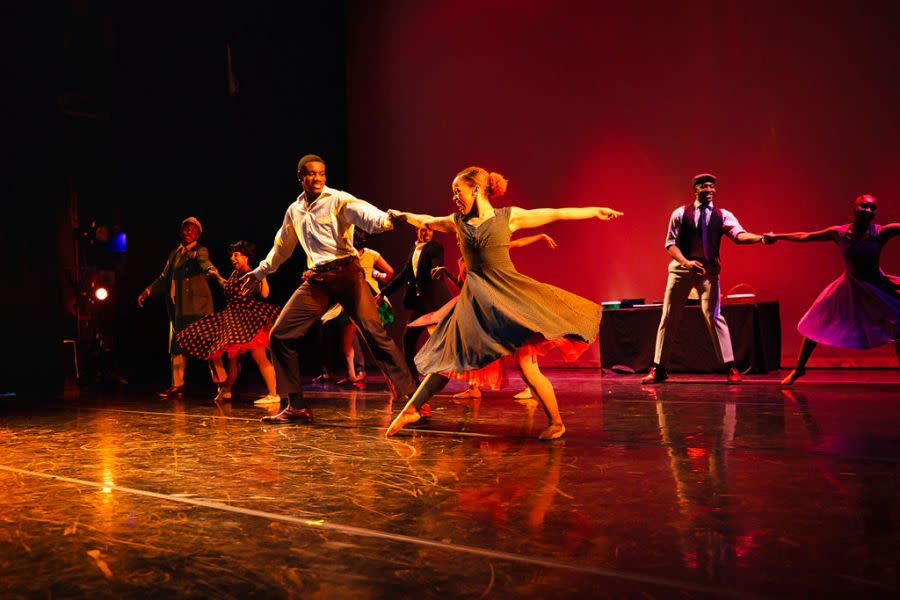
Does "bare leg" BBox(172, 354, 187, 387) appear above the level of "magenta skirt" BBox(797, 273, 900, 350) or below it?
below

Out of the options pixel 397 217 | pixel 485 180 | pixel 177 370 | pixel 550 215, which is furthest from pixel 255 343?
pixel 550 215

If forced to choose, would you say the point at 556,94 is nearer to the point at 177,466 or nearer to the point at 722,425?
the point at 722,425

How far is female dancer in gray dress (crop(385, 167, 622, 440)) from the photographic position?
4.08 metres

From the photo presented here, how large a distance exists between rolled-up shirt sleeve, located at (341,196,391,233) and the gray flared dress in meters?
0.76

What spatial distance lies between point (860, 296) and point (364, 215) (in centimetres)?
419

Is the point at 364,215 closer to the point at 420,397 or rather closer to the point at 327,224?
the point at 327,224

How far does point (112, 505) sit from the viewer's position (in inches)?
118

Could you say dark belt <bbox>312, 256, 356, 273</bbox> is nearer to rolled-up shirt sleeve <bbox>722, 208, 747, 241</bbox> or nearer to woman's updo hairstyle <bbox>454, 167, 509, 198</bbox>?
woman's updo hairstyle <bbox>454, 167, 509, 198</bbox>

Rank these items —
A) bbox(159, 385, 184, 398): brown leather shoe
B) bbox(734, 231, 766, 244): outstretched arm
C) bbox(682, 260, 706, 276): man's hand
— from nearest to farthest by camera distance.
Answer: bbox(734, 231, 766, 244): outstretched arm
bbox(682, 260, 706, 276): man's hand
bbox(159, 385, 184, 398): brown leather shoe

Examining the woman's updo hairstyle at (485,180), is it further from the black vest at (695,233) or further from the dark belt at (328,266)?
the black vest at (695,233)

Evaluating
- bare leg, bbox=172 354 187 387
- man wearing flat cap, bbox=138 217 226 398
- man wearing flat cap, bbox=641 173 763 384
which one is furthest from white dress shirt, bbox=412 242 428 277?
bare leg, bbox=172 354 187 387

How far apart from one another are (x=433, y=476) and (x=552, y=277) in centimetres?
769

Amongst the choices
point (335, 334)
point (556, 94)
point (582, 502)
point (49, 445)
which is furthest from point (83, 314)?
point (582, 502)

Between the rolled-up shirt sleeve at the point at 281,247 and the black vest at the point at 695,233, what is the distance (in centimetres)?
385
